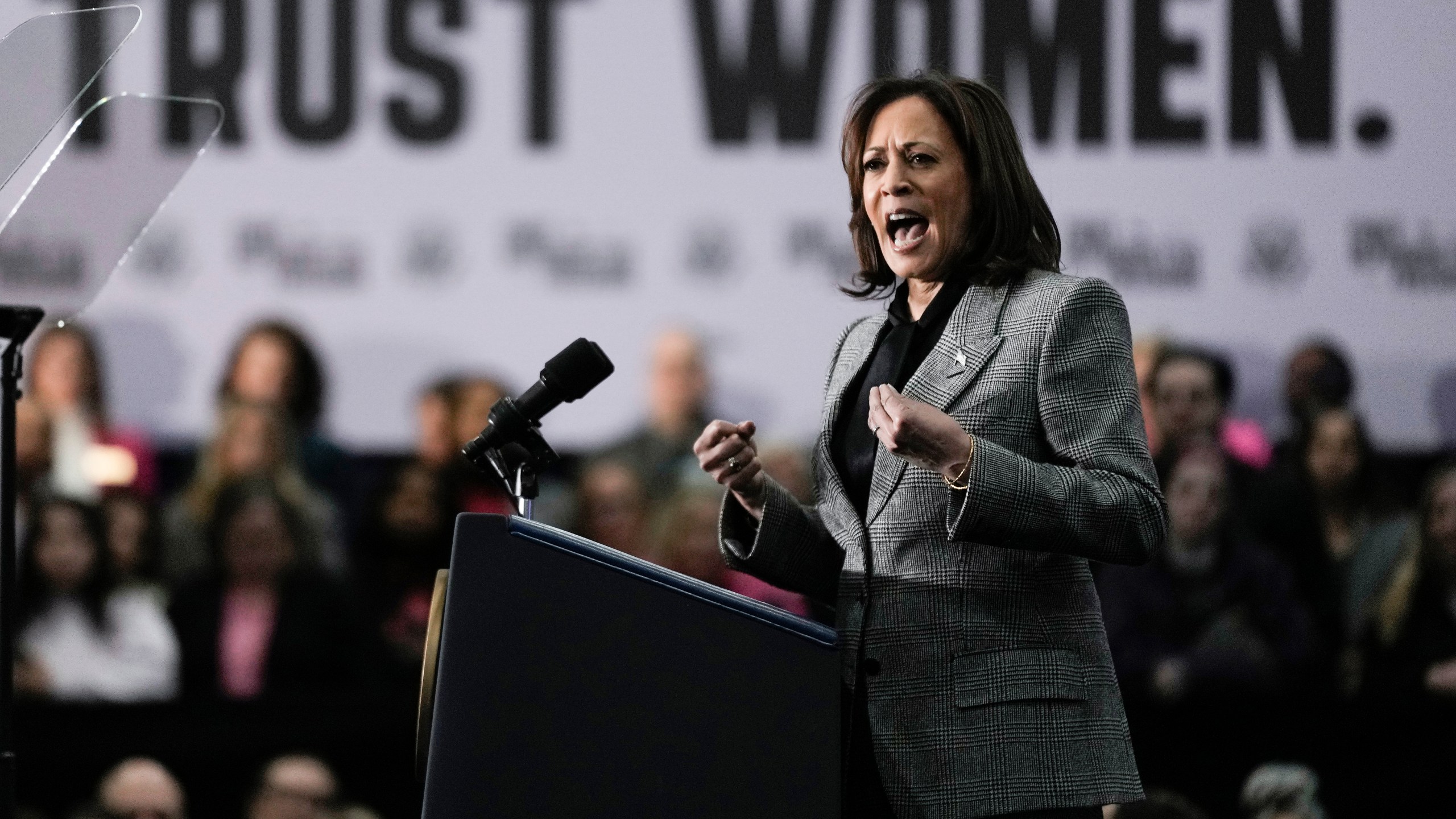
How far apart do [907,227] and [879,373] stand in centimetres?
18

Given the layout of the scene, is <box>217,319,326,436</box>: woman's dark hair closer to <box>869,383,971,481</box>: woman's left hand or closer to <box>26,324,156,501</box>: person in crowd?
<box>26,324,156,501</box>: person in crowd

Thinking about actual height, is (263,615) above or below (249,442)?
below

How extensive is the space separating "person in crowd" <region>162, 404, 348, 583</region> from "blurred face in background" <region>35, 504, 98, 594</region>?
211mm

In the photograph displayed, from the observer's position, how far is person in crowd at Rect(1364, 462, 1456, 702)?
443 cm

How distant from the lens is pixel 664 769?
1.60m

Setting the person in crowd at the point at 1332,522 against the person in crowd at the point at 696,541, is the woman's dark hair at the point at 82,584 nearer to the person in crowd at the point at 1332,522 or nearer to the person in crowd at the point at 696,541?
the person in crowd at the point at 696,541

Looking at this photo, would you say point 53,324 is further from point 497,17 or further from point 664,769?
point 497,17

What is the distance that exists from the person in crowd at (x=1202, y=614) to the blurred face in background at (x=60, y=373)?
312 cm

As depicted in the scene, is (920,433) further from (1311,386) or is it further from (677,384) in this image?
(1311,386)

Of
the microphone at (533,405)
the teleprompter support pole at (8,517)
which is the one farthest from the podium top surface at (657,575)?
the teleprompter support pole at (8,517)

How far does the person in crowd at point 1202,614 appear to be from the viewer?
4.36m

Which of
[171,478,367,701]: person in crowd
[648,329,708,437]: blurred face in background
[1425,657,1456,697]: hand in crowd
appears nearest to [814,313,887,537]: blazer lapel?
[648,329,708,437]: blurred face in background

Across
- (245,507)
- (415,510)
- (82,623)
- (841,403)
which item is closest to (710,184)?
(415,510)

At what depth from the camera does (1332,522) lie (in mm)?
4695
